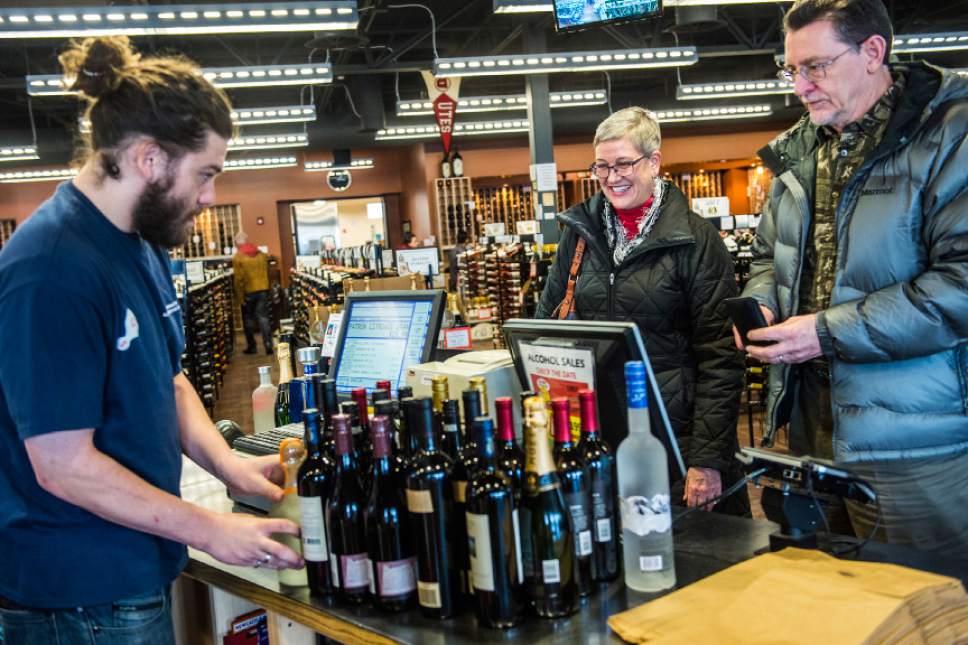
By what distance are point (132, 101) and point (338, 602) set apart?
98 cm

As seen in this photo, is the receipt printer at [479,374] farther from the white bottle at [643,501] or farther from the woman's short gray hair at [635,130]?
the woman's short gray hair at [635,130]

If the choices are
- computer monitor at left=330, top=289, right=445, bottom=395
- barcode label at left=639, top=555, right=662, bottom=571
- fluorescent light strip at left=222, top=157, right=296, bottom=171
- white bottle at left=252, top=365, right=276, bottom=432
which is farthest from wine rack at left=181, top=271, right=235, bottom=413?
barcode label at left=639, top=555, right=662, bottom=571

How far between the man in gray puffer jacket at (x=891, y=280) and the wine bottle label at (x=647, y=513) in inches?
25.8

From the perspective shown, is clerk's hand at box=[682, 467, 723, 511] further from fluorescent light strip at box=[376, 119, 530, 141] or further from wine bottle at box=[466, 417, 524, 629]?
fluorescent light strip at box=[376, 119, 530, 141]

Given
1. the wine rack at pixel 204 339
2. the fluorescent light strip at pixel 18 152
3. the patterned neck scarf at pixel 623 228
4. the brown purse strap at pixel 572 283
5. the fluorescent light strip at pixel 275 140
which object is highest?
the fluorescent light strip at pixel 275 140

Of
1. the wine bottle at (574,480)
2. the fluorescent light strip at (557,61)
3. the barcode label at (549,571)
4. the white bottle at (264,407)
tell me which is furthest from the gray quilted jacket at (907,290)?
the fluorescent light strip at (557,61)

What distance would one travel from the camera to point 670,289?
2.61 m

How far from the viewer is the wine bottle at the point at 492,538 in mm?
1438

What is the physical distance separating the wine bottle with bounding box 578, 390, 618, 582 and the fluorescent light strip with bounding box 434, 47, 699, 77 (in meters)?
7.60

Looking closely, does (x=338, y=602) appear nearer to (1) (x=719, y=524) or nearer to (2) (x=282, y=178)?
(1) (x=719, y=524)

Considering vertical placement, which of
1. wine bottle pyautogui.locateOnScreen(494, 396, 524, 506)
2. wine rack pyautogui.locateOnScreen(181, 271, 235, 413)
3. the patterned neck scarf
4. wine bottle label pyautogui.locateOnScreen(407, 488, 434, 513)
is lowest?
wine rack pyautogui.locateOnScreen(181, 271, 235, 413)

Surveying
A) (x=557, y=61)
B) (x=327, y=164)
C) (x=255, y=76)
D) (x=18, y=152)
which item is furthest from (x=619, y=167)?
(x=327, y=164)

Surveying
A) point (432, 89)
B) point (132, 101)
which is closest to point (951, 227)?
point (132, 101)

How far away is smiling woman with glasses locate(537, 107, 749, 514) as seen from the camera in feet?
8.27
